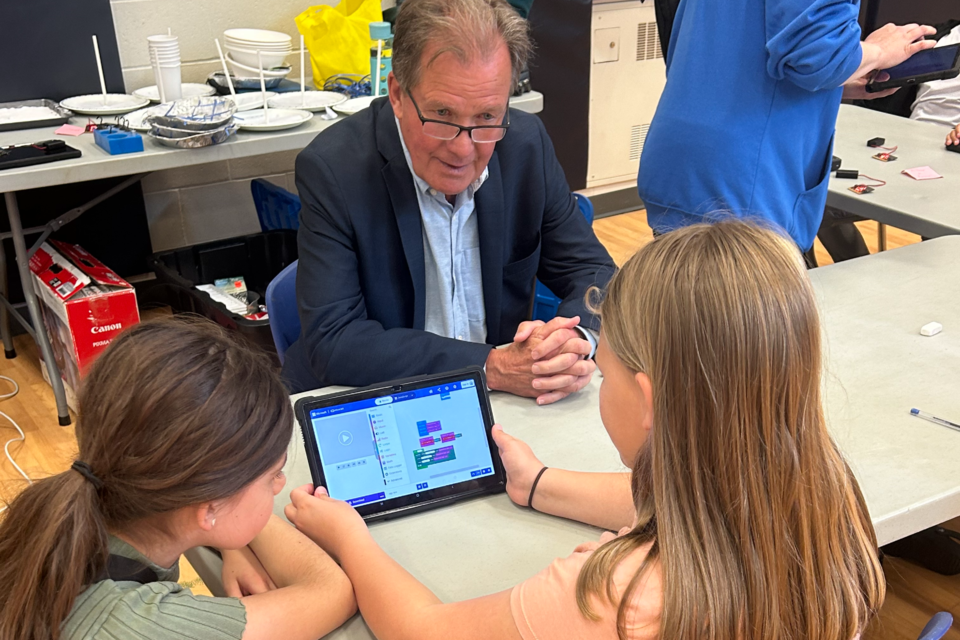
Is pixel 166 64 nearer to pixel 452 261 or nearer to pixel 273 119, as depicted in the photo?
pixel 273 119

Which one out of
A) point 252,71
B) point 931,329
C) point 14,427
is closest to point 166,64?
point 252,71

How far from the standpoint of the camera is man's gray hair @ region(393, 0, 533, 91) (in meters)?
1.49

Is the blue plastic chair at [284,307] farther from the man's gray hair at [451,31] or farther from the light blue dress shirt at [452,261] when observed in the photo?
the man's gray hair at [451,31]

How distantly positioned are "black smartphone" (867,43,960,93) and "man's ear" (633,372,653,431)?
1.65 meters

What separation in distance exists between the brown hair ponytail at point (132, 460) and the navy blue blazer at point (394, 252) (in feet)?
1.68

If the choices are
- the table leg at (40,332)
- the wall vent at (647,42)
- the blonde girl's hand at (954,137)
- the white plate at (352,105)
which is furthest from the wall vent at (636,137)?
the table leg at (40,332)

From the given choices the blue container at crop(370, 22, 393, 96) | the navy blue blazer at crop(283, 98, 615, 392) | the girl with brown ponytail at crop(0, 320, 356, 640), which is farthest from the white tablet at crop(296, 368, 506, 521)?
the blue container at crop(370, 22, 393, 96)

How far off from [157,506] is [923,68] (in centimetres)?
212

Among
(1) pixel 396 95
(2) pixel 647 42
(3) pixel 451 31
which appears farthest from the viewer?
(2) pixel 647 42

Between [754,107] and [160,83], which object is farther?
[160,83]

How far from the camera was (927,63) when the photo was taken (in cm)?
226

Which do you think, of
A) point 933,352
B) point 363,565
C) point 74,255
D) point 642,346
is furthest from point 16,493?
point 74,255

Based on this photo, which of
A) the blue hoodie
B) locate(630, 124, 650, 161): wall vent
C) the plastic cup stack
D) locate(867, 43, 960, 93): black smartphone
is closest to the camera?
the blue hoodie

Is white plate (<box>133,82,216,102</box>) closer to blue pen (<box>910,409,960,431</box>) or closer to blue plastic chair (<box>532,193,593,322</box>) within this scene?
blue plastic chair (<box>532,193,593,322</box>)
